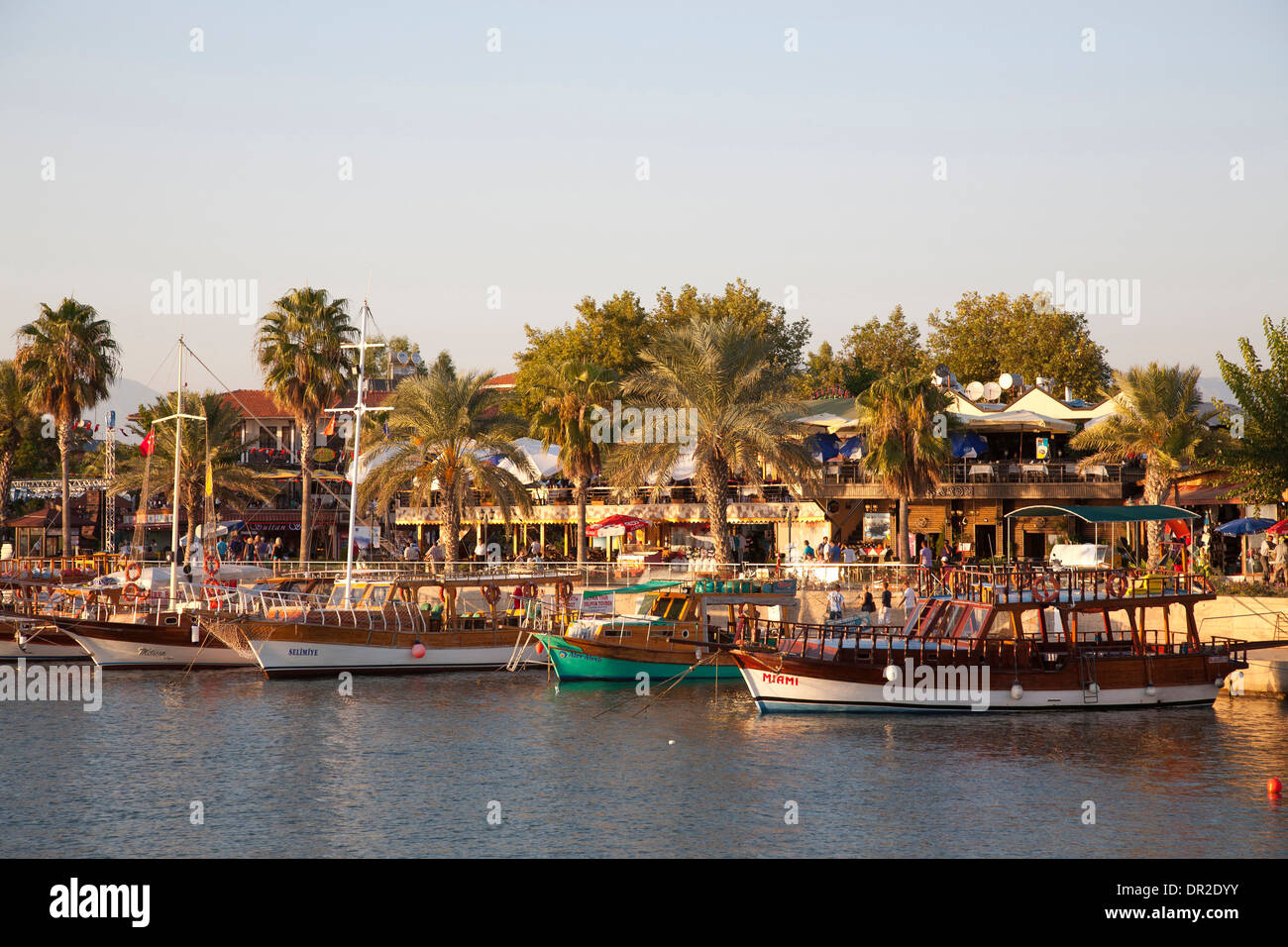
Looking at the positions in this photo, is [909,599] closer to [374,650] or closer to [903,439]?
[903,439]

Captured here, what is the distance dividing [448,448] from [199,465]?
20044 mm

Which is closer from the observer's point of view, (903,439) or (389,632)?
(389,632)

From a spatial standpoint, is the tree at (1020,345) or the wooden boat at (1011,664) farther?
the tree at (1020,345)

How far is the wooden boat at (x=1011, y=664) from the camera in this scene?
98.8 ft

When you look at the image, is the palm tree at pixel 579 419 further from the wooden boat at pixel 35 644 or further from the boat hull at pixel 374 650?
the wooden boat at pixel 35 644

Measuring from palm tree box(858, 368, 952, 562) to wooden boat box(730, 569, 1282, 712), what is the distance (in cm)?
1494

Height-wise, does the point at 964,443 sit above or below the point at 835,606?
above

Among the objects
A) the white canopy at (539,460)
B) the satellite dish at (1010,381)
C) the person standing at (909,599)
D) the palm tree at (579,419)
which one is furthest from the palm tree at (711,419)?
the satellite dish at (1010,381)

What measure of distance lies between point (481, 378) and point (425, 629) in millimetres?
12590

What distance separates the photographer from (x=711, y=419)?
143ft

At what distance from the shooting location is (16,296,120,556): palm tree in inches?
2233

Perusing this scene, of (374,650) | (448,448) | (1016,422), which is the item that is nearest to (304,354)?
(448,448)

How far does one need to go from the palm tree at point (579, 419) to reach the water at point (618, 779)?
63.5 feet

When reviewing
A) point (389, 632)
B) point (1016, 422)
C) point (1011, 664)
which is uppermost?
point (1016, 422)
